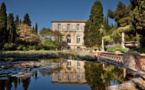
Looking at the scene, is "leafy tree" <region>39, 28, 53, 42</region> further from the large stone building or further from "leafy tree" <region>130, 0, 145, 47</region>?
"leafy tree" <region>130, 0, 145, 47</region>

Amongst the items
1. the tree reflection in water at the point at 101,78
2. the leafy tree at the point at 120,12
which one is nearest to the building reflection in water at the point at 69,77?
the tree reflection in water at the point at 101,78

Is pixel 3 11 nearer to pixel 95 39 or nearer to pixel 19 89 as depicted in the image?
pixel 95 39

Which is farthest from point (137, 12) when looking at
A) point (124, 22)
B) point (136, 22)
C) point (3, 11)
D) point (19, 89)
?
point (3, 11)

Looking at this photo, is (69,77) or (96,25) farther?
(96,25)

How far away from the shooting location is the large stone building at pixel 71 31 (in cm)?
3316

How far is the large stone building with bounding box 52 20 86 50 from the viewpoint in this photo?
109 feet

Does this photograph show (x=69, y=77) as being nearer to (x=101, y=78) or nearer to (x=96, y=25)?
(x=101, y=78)

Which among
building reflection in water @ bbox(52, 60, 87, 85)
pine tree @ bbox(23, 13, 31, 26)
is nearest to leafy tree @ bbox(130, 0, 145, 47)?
building reflection in water @ bbox(52, 60, 87, 85)

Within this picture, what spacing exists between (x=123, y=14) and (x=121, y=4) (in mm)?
2183

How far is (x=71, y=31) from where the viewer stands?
33688 millimetres

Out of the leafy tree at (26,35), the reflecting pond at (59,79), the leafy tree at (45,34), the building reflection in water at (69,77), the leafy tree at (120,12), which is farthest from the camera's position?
the leafy tree at (45,34)

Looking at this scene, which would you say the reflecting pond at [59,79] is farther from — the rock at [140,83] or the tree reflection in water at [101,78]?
the rock at [140,83]

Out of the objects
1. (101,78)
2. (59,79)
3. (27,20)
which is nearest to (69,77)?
(59,79)

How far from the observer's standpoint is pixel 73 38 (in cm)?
3372
